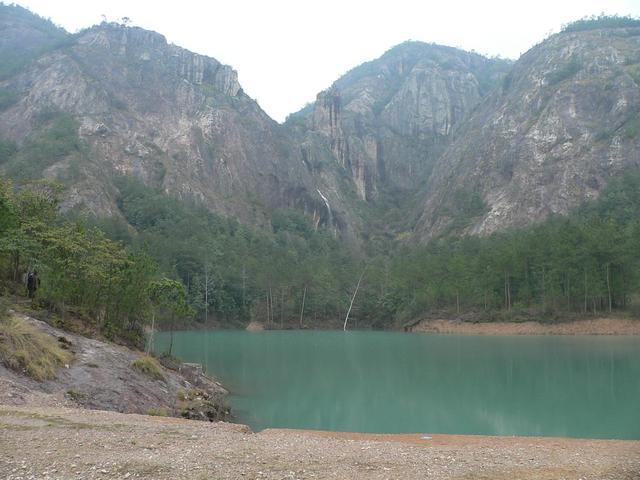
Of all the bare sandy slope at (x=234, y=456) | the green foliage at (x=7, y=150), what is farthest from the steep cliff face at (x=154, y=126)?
the bare sandy slope at (x=234, y=456)

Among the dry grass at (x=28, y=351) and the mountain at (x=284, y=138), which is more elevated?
the mountain at (x=284, y=138)

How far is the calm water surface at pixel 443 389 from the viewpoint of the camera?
18.6 metres

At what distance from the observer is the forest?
24.8 meters

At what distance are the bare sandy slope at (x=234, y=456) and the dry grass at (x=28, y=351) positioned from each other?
382cm

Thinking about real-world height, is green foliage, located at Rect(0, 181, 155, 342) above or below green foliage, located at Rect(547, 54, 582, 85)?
below

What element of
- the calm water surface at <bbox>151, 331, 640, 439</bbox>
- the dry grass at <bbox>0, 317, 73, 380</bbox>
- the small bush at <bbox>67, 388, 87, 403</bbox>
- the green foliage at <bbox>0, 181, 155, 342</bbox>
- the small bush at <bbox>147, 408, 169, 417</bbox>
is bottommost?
the calm water surface at <bbox>151, 331, 640, 439</bbox>

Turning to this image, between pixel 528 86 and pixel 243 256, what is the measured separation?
251ft

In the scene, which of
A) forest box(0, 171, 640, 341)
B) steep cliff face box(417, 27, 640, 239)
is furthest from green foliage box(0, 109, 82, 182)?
steep cliff face box(417, 27, 640, 239)

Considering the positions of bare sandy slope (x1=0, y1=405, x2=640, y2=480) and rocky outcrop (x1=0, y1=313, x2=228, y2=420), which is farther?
rocky outcrop (x1=0, y1=313, x2=228, y2=420)

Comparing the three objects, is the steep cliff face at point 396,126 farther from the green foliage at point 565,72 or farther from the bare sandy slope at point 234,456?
the bare sandy slope at point 234,456

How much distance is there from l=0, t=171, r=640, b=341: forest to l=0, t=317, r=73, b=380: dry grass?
565cm

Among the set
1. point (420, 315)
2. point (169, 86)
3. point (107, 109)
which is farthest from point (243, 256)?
point (169, 86)

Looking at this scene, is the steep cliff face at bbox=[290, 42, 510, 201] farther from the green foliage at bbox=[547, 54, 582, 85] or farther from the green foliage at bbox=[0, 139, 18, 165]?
the green foliage at bbox=[0, 139, 18, 165]

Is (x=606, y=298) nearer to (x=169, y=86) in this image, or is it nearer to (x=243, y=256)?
(x=243, y=256)
